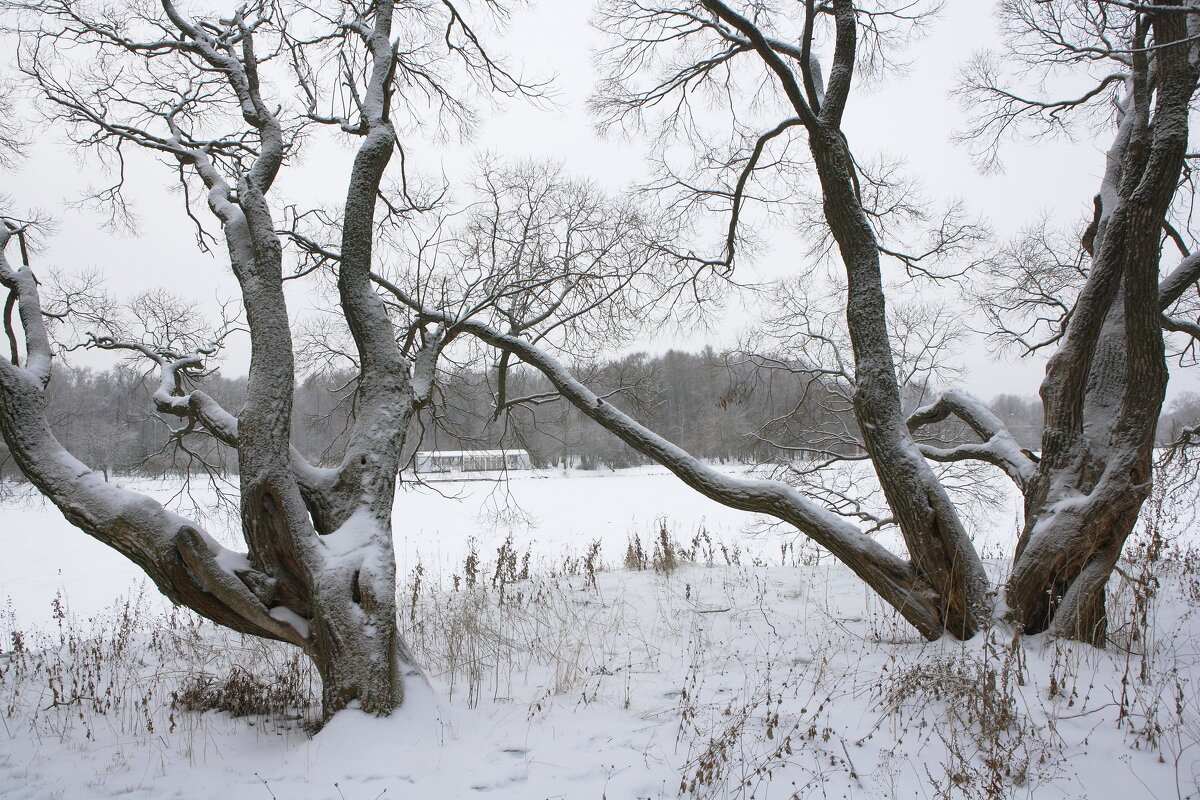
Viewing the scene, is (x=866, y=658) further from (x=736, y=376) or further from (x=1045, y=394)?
(x=736, y=376)

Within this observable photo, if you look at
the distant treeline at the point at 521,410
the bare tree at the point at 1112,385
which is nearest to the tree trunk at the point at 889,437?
the bare tree at the point at 1112,385

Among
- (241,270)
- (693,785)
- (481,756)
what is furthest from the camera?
(241,270)

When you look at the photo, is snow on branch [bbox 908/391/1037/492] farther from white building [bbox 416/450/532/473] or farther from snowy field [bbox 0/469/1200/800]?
white building [bbox 416/450/532/473]

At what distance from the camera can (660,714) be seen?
4.02 meters

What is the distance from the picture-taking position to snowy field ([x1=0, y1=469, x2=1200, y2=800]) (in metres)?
3.15

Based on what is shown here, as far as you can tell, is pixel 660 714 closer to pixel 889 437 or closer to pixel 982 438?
pixel 889 437

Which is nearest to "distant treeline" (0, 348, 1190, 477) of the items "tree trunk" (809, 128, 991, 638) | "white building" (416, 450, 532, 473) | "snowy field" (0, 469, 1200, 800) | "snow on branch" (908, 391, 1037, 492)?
"white building" (416, 450, 532, 473)

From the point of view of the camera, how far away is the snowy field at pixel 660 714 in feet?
10.3

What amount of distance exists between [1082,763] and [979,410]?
3233mm

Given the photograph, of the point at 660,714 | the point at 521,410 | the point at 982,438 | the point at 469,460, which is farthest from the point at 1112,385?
the point at 469,460

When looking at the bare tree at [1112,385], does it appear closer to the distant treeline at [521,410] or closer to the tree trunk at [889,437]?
the tree trunk at [889,437]

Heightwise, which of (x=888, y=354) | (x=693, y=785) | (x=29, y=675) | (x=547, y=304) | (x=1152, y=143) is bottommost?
(x=29, y=675)

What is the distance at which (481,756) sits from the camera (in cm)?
352

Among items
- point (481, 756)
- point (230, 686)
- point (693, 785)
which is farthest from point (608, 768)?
point (230, 686)
